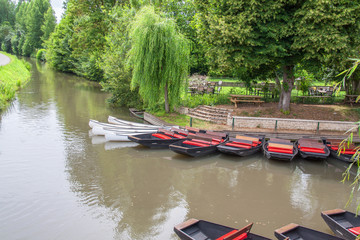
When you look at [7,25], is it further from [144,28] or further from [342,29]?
[342,29]

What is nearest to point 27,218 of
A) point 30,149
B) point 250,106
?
point 30,149

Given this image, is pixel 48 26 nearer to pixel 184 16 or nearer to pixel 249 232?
pixel 184 16

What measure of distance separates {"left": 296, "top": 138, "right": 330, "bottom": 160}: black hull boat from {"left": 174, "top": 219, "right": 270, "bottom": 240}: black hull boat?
8602 millimetres

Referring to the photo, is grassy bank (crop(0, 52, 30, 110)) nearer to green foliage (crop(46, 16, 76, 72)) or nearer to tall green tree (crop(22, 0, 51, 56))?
green foliage (crop(46, 16, 76, 72))

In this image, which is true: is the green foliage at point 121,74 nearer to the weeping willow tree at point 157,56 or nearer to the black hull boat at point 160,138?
the weeping willow tree at point 157,56

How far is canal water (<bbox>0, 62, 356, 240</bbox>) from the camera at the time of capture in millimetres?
9172

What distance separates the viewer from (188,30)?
3147 cm

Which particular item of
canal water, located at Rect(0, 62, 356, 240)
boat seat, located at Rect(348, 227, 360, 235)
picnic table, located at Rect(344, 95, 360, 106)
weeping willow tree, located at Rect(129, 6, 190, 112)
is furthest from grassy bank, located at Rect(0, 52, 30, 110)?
picnic table, located at Rect(344, 95, 360, 106)

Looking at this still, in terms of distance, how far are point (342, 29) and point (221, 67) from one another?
7307 millimetres

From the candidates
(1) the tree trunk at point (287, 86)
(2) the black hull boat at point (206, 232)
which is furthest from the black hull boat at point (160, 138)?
(2) the black hull boat at point (206, 232)

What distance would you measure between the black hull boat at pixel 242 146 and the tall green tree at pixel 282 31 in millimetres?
4757

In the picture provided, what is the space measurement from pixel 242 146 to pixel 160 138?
185 inches

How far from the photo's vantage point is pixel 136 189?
37.8ft

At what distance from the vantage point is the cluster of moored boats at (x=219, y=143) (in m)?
14.6
